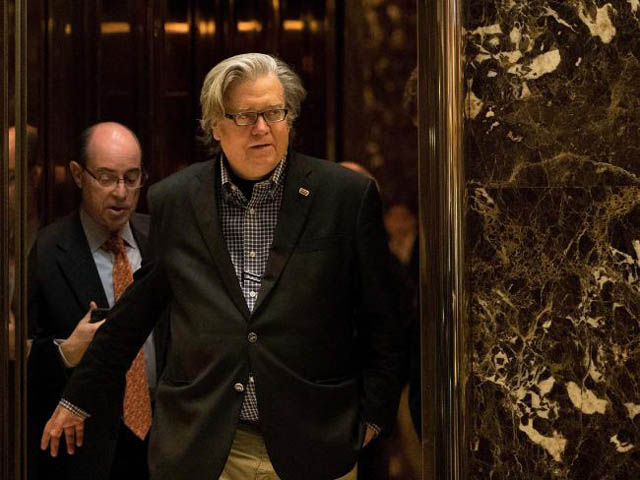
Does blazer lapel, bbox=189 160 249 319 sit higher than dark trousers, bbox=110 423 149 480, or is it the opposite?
blazer lapel, bbox=189 160 249 319

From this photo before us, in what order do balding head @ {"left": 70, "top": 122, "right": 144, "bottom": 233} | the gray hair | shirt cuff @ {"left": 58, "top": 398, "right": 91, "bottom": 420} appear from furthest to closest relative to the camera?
1. balding head @ {"left": 70, "top": 122, "right": 144, "bottom": 233}
2. shirt cuff @ {"left": 58, "top": 398, "right": 91, "bottom": 420}
3. the gray hair

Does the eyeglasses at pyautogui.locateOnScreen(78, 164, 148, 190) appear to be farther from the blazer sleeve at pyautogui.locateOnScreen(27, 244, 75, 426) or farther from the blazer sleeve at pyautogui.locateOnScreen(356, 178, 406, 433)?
the blazer sleeve at pyautogui.locateOnScreen(356, 178, 406, 433)

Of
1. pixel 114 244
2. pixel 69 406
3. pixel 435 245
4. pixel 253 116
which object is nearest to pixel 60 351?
pixel 69 406

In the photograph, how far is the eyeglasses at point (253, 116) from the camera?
260cm

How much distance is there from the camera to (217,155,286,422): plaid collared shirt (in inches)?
102

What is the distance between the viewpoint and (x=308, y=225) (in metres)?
2.60

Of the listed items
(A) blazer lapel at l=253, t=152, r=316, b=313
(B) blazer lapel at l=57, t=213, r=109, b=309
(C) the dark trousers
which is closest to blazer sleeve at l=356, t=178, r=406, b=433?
(A) blazer lapel at l=253, t=152, r=316, b=313

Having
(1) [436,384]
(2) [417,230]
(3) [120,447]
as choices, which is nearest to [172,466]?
(3) [120,447]

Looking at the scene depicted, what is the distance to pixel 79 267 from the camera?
9.29ft

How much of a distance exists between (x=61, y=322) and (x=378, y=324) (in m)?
0.97

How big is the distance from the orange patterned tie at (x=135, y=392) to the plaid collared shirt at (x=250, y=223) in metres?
0.39

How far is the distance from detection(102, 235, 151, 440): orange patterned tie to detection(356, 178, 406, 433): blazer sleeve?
2.22 ft

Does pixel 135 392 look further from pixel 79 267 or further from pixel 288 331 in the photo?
pixel 288 331

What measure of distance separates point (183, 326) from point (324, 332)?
41 cm
